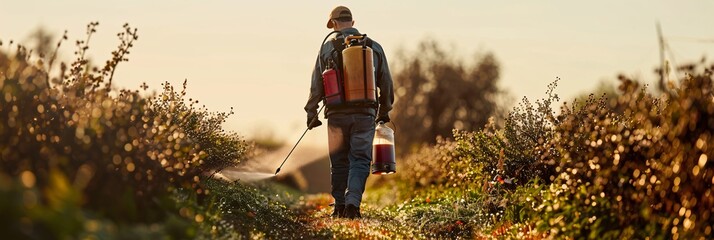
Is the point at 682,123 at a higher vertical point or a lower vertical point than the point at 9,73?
lower

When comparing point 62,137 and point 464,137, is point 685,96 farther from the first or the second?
point 464,137

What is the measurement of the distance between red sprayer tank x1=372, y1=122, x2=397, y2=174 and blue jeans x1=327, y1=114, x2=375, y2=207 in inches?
14.6

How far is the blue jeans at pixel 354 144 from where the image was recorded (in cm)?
1094

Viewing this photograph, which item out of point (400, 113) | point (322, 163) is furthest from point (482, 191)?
point (400, 113)

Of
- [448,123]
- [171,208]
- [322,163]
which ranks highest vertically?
[448,123]

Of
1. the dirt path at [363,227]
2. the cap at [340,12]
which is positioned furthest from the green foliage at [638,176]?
the cap at [340,12]

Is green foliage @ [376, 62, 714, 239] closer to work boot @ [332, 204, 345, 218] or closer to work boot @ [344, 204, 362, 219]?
work boot @ [344, 204, 362, 219]

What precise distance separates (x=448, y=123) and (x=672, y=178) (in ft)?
90.9

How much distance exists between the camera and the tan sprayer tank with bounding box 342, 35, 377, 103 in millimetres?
10670

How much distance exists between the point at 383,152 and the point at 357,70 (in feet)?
4.35

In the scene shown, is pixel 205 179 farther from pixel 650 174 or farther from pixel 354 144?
pixel 650 174

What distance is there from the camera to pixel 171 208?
Result: 6.52 m

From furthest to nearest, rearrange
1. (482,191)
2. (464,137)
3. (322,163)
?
1. (322,163)
2. (464,137)
3. (482,191)

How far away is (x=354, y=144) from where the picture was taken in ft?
36.0
